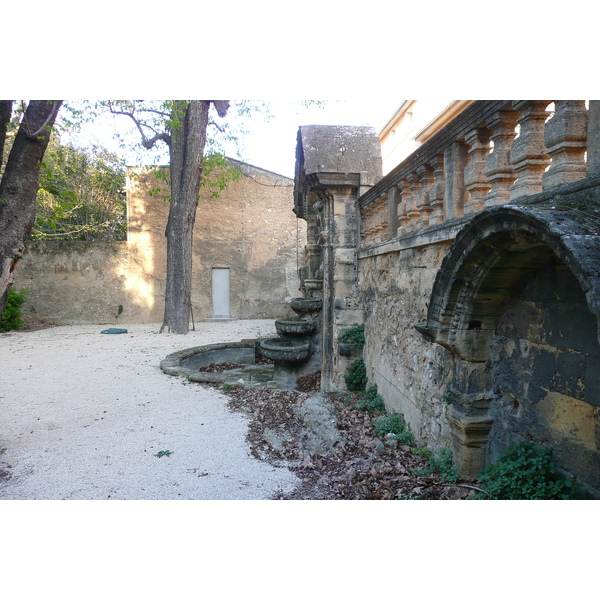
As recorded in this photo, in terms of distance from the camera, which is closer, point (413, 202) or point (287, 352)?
point (413, 202)

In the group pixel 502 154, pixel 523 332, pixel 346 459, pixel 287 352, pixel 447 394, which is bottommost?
pixel 346 459

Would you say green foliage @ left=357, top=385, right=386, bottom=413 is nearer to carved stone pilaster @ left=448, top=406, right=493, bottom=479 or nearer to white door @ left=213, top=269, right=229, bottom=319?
carved stone pilaster @ left=448, top=406, right=493, bottom=479

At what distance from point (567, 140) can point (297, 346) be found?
17.4 feet

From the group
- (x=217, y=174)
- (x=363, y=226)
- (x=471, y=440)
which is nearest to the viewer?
(x=471, y=440)

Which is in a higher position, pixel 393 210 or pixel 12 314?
pixel 393 210

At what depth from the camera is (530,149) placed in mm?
2039

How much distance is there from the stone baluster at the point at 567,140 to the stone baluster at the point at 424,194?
1.50m

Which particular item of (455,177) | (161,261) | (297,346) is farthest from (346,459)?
(161,261)

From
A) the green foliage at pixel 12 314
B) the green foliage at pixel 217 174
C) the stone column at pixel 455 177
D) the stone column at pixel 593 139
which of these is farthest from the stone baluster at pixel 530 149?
the green foliage at pixel 12 314

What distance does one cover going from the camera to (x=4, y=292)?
12.2ft

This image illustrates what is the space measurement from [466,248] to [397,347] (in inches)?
84.1

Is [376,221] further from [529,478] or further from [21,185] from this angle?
[21,185]

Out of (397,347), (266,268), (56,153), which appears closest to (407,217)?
(397,347)

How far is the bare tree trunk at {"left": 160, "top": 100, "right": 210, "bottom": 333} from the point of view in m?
11.7
